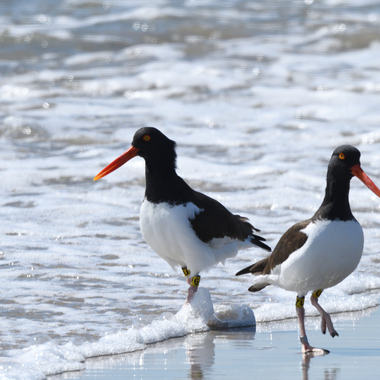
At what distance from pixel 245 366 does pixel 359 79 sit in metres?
10.7

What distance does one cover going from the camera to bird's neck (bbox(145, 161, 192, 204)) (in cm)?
517

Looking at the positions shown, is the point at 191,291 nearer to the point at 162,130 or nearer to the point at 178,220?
the point at 178,220

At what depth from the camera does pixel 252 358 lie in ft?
14.5

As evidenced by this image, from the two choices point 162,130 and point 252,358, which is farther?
point 162,130

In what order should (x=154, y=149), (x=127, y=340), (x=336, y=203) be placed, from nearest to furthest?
1. (x=336, y=203)
2. (x=127, y=340)
3. (x=154, y=149)

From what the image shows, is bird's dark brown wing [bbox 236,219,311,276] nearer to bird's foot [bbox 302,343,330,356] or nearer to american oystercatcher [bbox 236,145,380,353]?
american oystercatcher [bbox 236,145,380,353]

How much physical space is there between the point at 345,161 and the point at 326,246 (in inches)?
23.9

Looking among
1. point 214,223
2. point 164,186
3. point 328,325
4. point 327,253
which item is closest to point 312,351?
point 328,325

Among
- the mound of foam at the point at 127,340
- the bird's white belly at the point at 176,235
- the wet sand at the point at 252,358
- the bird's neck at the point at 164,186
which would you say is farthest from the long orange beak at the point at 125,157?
the wet sand at the point at 252,358

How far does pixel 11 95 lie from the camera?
13758 mm

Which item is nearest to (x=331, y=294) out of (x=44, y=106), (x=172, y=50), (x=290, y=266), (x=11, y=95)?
(x=290, y=266)

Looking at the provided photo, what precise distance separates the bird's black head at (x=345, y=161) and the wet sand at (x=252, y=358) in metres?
1.07

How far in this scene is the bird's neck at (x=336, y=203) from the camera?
445 cm

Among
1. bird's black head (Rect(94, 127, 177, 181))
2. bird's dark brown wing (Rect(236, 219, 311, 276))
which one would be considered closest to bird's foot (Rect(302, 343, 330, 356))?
bird's dark brown wing (Rect(236, 219, 311, 276))
